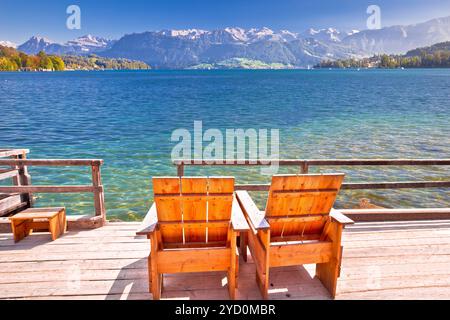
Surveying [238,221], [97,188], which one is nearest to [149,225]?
[238,221]

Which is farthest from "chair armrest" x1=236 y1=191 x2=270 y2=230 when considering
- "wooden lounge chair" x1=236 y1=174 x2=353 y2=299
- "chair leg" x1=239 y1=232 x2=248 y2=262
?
"chair leg" x1=239 y1=232 x2=248 y2=262

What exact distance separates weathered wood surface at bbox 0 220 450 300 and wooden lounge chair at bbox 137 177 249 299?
1.29 ft

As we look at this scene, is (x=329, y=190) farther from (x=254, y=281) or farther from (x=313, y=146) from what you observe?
(x=313, y=146)

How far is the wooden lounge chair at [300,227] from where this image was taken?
358 cm

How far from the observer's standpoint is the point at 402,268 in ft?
14.4

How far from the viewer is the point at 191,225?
371 centimetres

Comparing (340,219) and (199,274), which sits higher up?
(340,219)

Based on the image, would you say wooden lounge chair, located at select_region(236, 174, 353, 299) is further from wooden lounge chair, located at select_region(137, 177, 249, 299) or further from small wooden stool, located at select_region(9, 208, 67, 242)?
small wooden stool, located at select_region(9, 208, 67, 242)

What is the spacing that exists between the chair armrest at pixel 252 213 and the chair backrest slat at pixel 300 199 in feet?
0.50

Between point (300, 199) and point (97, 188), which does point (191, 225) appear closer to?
point (300, 199)

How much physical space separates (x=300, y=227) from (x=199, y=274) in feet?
5.09

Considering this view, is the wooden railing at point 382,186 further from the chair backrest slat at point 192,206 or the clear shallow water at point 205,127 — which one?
the clear shallow water at point 205,127
